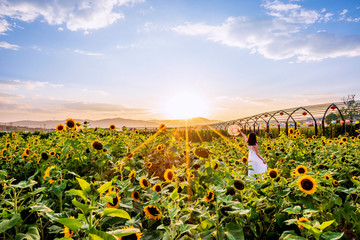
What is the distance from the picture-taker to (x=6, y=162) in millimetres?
4422

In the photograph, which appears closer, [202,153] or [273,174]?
[273,174]

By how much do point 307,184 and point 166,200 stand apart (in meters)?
1.24

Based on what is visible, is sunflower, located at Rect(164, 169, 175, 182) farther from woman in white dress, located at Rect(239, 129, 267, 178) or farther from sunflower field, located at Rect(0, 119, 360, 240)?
woman in white dress, located at Rect(239, 129, 267, 178)

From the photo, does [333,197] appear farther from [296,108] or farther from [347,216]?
[296,108]

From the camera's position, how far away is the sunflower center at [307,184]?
1.99 metres

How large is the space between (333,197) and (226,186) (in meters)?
1.27

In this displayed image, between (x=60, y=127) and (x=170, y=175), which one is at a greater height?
(x=60, y=127)

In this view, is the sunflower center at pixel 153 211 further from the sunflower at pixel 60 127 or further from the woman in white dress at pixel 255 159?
the woman in white dress at pixel 255 159

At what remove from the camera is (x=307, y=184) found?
201 centimetres

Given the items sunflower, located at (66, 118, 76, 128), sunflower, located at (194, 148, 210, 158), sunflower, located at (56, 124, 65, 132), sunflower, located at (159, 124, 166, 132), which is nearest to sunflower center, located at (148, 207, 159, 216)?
sunflower, located at (194, 148, 210, 158)

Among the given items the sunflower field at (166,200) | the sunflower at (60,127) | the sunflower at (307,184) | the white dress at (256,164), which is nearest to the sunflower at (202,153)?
the sunflower field at (166,200)

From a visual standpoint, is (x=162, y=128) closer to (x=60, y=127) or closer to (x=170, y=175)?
(x=60, y=127)

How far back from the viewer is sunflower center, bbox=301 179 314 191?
1.99 metres

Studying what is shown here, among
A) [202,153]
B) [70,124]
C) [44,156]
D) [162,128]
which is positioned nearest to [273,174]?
[202,153]
